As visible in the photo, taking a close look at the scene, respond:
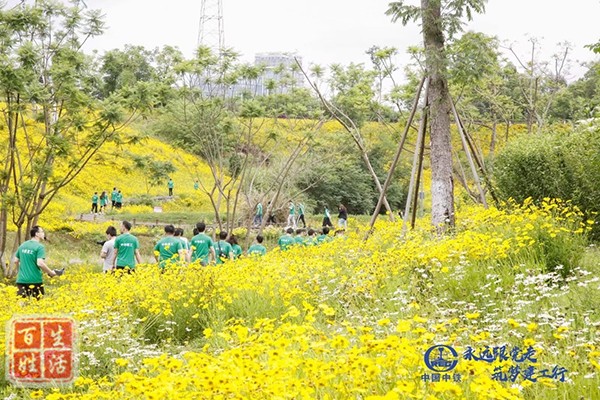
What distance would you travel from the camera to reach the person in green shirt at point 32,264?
9.20 m

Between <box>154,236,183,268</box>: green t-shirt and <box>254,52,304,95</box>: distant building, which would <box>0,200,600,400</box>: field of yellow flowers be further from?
<box>254,52,304,95</box>: distant building

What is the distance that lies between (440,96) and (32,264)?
7.08 meters

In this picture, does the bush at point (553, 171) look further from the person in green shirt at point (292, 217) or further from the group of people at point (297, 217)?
the person in green shirt at point (292, 217)

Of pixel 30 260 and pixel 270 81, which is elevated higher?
pixel 270 81

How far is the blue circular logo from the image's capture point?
3.34 meters

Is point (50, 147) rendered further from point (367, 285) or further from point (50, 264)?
point (367, 285)

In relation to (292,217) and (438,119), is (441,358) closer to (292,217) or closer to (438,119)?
(438,119)

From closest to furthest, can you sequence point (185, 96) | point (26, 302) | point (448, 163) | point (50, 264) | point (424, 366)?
point (424, 366)
point (26, 302)
point (448, 163)
point (50, 264)
point (185, 96)

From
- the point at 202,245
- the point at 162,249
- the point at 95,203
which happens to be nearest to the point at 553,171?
the point at 202,245

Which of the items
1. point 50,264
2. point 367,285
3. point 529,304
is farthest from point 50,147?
point 529,304

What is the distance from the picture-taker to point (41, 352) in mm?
5902

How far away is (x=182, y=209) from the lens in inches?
1369

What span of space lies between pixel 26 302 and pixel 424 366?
6884 millimetres

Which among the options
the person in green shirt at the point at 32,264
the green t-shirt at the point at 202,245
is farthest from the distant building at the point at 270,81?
the person in green shirt at the point at 32,264
